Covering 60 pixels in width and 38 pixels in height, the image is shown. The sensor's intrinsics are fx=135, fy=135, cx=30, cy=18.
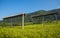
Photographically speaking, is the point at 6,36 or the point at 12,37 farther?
the point at 6,36

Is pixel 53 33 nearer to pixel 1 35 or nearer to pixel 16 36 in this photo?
pixel 16 36

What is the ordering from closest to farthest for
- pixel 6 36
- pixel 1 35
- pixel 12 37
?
pixel 12 37 → pixel 6 36 → pixel 1 35

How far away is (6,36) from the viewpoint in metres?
5.24

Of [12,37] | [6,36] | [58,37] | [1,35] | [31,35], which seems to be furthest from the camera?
[1,35]

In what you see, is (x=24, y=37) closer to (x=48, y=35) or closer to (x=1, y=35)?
(x=48, y=35)

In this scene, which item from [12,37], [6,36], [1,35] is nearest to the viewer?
[12,37]

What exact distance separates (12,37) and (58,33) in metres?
1.65

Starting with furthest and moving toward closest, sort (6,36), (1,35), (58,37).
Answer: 1. (1,35)
2. (6,36)
3. (58,37)

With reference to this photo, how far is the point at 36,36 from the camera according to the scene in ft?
14.9

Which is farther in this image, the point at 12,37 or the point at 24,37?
the point at 12,37

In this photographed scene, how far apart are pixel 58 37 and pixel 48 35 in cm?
33

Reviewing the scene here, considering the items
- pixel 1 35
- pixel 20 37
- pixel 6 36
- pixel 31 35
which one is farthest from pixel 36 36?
pixel 1 35

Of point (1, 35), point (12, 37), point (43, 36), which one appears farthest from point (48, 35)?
point (1, 35)

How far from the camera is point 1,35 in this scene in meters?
5.62
